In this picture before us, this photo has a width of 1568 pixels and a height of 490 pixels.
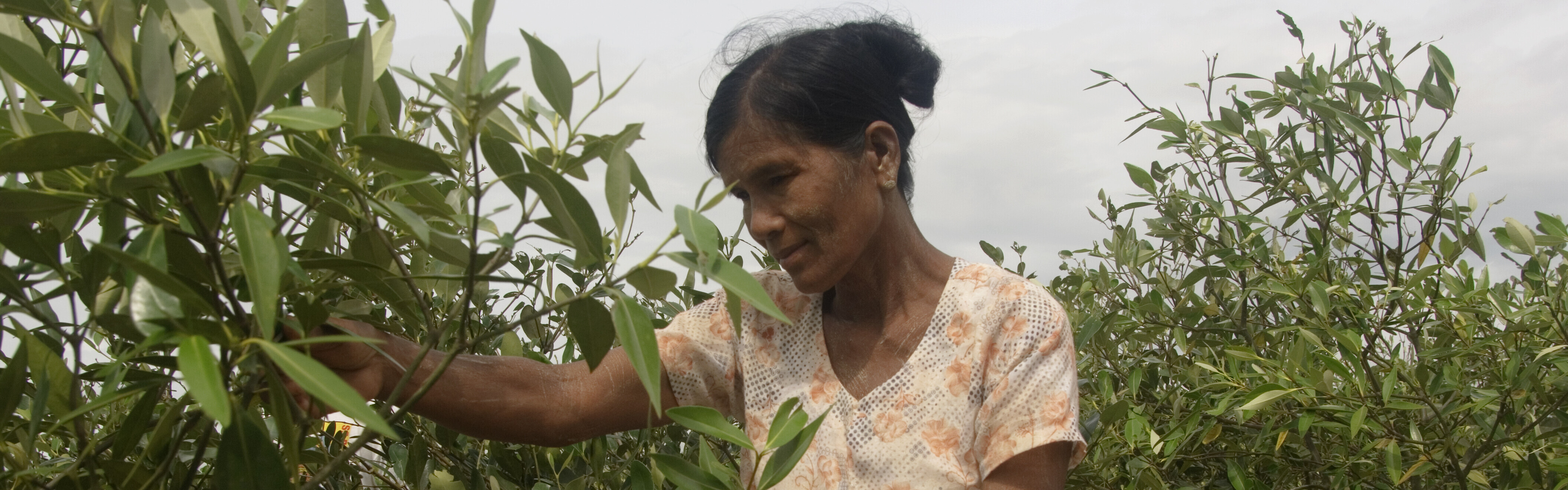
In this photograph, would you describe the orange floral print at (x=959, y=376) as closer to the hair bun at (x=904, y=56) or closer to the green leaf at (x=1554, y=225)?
the hair bun at (x=904, y=56)

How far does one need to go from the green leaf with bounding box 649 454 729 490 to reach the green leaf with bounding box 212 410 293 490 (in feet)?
0.84

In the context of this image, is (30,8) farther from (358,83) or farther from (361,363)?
(361,363)

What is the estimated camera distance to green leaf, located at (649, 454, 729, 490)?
31.2 inches

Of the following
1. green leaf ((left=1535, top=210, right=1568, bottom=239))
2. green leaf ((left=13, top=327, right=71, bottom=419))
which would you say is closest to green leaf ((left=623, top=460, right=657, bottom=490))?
green leaf ((left=13, top=327, right=71, bottom=419))

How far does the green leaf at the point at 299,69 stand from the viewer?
1.98 feet

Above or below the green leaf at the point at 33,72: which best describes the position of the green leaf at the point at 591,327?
below

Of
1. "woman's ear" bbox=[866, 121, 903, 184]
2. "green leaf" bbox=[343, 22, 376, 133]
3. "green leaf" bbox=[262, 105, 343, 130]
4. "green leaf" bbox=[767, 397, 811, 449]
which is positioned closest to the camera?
"green leaf" bbox=[262, 105, 343, 130]

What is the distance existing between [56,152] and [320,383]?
0.20 metres

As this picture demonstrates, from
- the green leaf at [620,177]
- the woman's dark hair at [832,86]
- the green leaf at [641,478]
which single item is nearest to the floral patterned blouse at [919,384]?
the woman's dark hair at [832,86]

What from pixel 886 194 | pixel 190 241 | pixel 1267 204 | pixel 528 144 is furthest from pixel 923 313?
pixel 190 241

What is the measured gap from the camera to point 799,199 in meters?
1.46

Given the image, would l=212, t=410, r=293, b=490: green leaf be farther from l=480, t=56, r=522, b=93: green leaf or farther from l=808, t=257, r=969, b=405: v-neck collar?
l=808, t=257, r=969, b=405: v-neck collar

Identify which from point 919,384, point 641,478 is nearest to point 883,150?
point 919,384

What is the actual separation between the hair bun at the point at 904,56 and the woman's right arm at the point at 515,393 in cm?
60
